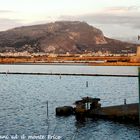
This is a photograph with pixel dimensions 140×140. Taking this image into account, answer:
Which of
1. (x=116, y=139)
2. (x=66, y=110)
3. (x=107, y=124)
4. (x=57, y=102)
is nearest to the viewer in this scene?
(x=116, y=139)

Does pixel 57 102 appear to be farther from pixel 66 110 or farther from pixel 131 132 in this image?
pixel 131 132

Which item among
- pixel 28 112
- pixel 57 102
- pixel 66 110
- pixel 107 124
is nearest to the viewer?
pixel 107 124

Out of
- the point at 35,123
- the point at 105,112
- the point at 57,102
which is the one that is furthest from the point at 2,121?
the point at 57,102

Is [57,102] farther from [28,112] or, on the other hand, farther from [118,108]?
[118,108]

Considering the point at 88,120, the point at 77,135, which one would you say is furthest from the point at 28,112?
the point at 77,135

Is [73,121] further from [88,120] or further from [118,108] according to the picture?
[118,108]

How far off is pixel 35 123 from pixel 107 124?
9.93 m

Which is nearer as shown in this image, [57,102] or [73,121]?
[73,121]

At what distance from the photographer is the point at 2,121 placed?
6234 cm

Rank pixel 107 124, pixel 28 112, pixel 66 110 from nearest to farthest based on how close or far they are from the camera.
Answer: pixel 107 124 < pixel 66 110 < pixel 28 112

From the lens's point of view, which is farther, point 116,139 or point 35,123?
point 35,123

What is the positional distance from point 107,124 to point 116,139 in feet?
25.2

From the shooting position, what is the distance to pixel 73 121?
62.2 m

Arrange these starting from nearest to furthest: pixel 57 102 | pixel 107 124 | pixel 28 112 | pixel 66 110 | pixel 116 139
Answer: pixel 116 139
pixel 107 124
pixel 66 110
pixel 28 112
pixel 57 102
